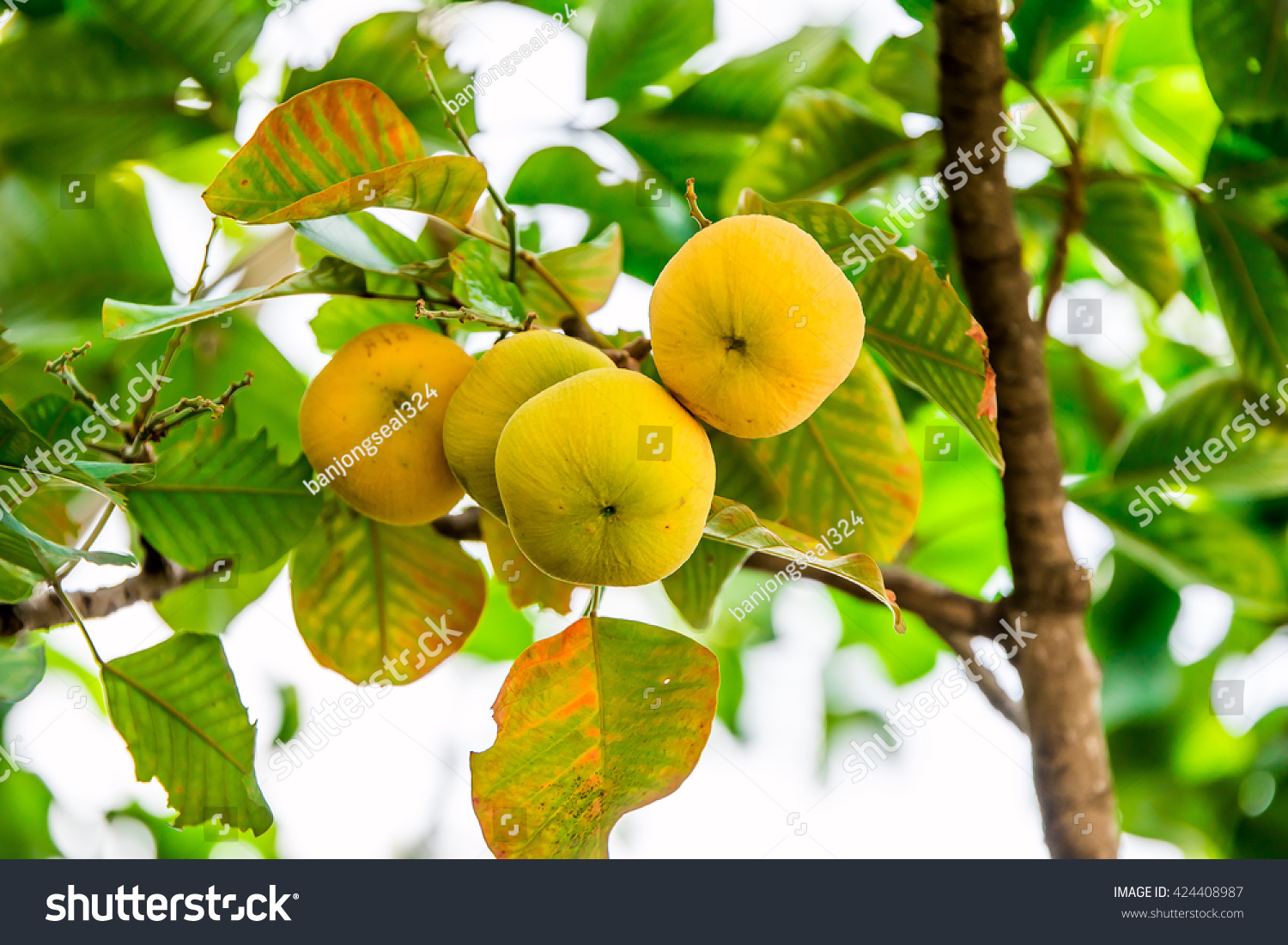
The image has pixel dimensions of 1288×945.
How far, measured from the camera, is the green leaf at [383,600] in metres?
0.81

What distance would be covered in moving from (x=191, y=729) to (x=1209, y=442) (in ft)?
3.45

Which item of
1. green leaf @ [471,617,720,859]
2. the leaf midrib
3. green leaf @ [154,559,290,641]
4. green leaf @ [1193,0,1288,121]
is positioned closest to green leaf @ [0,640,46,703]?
the leaf midrib

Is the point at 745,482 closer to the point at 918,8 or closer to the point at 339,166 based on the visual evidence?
the point at 339,166

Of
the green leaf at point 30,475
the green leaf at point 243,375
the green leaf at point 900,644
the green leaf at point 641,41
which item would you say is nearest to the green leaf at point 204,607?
the green leaf at point 243,375

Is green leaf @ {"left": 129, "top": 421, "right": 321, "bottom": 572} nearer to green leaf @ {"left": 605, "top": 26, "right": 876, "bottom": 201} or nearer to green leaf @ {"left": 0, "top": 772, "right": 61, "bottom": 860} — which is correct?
green leaf @ {"left": 605, "top": 26, "right": 876, "bottom": 201}

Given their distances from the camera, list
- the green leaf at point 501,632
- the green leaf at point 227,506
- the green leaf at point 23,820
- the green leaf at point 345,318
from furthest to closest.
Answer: the green leaf at point 501,632 → the green leaf at point 23,820 → the green leaf at point 345,318 → the green leaf at point 227,506

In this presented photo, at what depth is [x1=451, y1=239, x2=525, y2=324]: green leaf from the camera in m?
0.57

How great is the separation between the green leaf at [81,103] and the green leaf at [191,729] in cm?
46

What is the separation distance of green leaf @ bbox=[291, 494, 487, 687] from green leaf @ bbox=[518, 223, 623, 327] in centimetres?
22

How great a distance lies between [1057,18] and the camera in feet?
3.19

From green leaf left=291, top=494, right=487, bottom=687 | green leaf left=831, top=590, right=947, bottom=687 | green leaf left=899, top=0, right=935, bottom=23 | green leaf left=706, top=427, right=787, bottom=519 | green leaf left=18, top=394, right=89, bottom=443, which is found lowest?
green leaf left=831, top=590, right=947, bottom=687

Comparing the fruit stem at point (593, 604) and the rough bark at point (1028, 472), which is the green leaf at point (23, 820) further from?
the rough bark at point (1028, 472)

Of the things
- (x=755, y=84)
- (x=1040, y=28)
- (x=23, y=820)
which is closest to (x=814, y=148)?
(x=755, y=84)

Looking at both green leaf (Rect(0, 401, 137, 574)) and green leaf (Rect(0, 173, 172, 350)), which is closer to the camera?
green leaf (Rect(0, 401, 137, 574))
